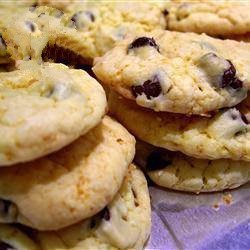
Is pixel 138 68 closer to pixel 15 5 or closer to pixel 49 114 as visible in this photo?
pixel 49 114

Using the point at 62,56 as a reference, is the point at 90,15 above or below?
above

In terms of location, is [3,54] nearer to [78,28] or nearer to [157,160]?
[78,28]

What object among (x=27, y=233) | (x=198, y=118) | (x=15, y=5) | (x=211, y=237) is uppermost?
(x=15, y=5)

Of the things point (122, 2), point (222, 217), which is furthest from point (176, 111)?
point (122, 2)

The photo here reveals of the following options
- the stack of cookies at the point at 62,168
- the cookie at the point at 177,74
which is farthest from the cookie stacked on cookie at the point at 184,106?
the stack of cookies at the point at 62,168

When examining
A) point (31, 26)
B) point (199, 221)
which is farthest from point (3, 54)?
point (199, 221)

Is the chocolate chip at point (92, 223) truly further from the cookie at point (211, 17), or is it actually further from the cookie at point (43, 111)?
the cookie at point (211, 17)

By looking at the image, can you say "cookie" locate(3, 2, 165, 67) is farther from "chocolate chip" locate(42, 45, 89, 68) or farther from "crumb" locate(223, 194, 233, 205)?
"crumb" locate(223, 194, 233, 205)
